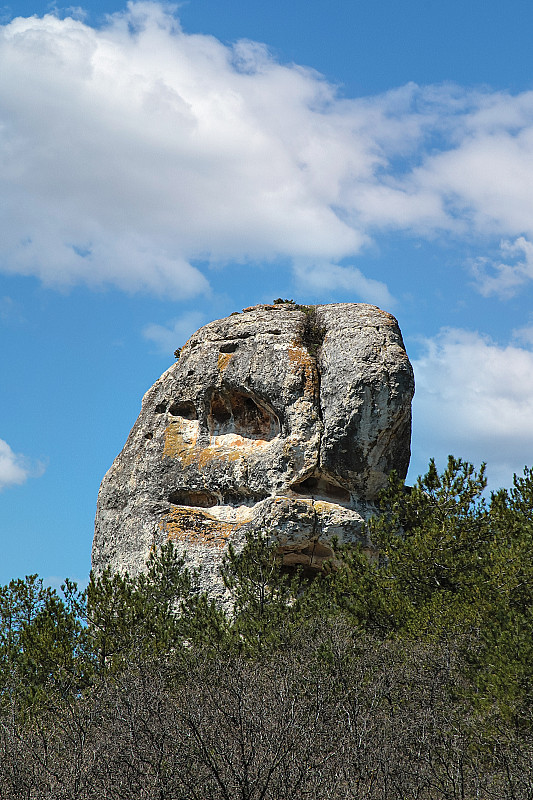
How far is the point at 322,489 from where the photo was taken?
2753 cm

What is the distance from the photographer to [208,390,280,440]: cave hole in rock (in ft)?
93.2

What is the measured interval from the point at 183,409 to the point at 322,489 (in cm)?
502

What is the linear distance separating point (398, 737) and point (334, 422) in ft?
37.0

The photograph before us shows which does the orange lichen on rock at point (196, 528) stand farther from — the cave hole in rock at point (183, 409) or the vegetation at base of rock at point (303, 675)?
the cave hole in rock at point (183, 409)

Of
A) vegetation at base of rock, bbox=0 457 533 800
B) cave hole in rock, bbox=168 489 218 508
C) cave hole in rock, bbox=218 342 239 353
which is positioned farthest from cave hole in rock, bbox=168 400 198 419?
vegetation at base of rock, bbox=0 457 533 800

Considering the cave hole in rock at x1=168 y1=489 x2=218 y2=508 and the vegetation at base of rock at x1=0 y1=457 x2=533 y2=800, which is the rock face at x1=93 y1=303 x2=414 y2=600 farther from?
the vegetation at base of rock at x1=0 y1=457 x2=533 y2=800

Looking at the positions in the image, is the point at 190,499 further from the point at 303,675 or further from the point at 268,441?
the point at 303,675

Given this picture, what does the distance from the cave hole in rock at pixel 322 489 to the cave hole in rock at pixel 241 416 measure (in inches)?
68.6

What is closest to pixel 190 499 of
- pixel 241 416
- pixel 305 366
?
pixel 241 416

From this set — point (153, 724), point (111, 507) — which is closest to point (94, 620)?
point (153, 724)

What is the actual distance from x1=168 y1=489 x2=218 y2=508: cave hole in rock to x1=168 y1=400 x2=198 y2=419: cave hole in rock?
2351 millimetres

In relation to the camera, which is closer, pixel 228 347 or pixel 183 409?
pixel 228 347

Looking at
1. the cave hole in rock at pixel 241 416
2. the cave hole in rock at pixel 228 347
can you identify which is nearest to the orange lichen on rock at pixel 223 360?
the cave hole in rock at pixel 228 347

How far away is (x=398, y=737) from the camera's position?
55.3 feet
